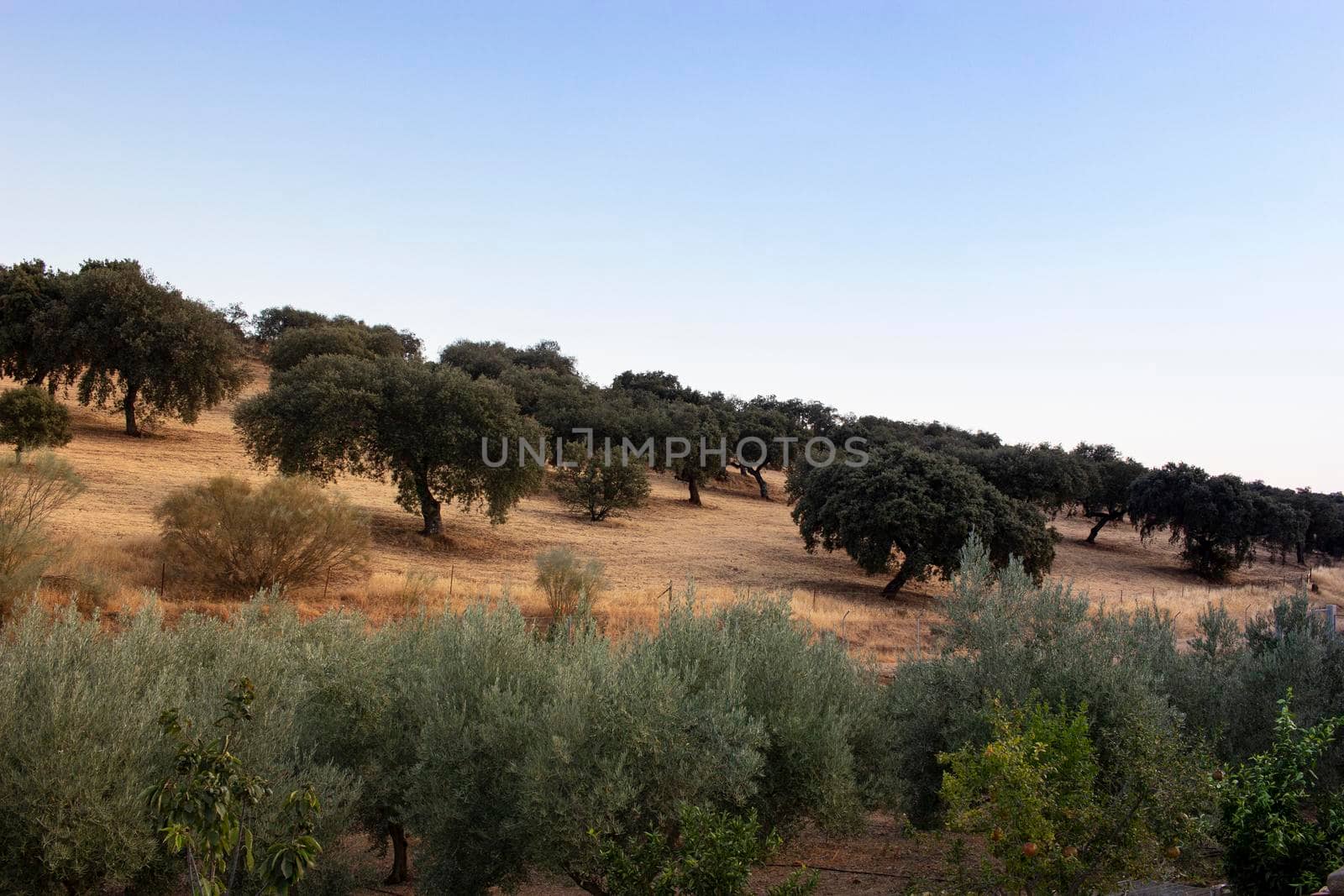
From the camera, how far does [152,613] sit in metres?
9.33

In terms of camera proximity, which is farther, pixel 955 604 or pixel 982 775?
pixel 955 604

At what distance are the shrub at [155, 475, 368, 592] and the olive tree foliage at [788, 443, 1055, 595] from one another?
18.5 m

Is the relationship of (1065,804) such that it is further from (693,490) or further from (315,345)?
(315,345)

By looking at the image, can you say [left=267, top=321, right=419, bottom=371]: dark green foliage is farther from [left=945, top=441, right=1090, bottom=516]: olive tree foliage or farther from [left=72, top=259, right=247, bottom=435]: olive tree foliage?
[left=945, top=441, right=1090, bottom=516]: olive tree foliage

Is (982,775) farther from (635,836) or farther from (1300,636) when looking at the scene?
(1300,636)

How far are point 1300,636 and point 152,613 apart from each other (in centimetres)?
1267

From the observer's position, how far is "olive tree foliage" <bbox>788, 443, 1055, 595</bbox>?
3123cm

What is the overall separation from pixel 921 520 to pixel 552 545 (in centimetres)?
1331

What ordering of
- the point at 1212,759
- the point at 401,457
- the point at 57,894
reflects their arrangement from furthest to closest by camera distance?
the point at 401,457
the point at 1212,759
the point at 57,894

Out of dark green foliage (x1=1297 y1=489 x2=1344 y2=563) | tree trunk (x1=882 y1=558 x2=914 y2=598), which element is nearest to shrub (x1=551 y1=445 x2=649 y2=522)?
tree trunk (x1=882 y1=558 x2=914 y2=598)

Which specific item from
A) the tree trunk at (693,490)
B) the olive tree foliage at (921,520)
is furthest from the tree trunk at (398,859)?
the tree trunk at (693,490)

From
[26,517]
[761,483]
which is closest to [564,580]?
[26,517]

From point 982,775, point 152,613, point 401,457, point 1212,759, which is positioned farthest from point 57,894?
point 401,457

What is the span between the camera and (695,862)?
5660mm
